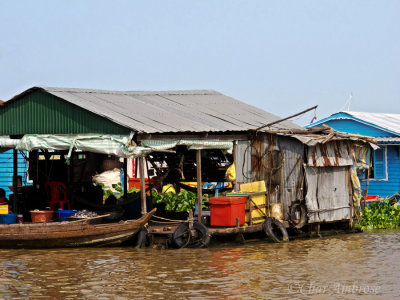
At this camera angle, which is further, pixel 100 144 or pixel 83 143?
pixel 83 143

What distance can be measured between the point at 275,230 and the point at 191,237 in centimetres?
276

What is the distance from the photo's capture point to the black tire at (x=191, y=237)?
18219mm

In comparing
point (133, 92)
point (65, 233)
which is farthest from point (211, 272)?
point (133, 92)

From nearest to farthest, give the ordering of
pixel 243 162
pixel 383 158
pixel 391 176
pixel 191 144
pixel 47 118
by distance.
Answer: pixel 191 144, pixel 47 118, pixel 243 162, pixel 391 176, pixel 383 158

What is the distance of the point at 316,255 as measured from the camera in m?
17.4

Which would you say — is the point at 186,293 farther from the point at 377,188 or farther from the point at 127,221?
the point at 377,188

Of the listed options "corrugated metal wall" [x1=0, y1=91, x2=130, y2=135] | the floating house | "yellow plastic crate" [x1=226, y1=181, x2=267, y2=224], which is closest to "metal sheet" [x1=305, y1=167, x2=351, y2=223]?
the floating house

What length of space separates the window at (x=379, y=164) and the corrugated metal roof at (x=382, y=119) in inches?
38.4

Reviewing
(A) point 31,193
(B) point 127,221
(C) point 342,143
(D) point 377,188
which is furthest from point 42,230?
(D) point 377,188

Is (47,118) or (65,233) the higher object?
(47,118)

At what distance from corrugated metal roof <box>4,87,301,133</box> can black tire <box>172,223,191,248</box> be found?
243 centimetres

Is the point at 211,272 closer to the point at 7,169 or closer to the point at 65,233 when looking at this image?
the point at 65,233

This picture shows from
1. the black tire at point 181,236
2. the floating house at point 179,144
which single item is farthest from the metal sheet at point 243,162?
the black tire at point 181,236

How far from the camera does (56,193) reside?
21.4m
